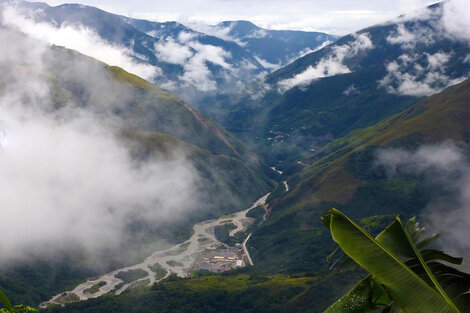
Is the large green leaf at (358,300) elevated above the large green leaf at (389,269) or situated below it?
below

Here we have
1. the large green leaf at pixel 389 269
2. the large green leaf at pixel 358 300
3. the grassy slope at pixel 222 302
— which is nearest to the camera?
the large green leaf at pixel 389 269

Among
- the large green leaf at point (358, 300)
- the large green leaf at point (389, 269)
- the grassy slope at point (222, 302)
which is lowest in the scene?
the grassy slope at point (222, 302)

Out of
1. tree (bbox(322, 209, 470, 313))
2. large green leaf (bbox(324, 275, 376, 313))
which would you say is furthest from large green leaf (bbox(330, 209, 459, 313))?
large green leaf (bbox(324, 275, 376, 313))

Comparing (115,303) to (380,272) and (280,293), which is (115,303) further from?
(380,272)

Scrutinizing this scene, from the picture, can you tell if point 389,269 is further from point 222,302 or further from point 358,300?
point 222,302

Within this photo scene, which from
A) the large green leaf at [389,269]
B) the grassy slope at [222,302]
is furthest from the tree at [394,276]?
the grassy slope at [222,302]

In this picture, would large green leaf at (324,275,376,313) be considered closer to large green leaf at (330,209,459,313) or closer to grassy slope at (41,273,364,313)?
large green leaf at (330,209,459,313)

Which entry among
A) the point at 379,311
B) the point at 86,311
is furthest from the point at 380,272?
the point at 86,311

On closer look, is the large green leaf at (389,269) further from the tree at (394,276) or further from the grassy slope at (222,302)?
the grassy slope at (222,302)
